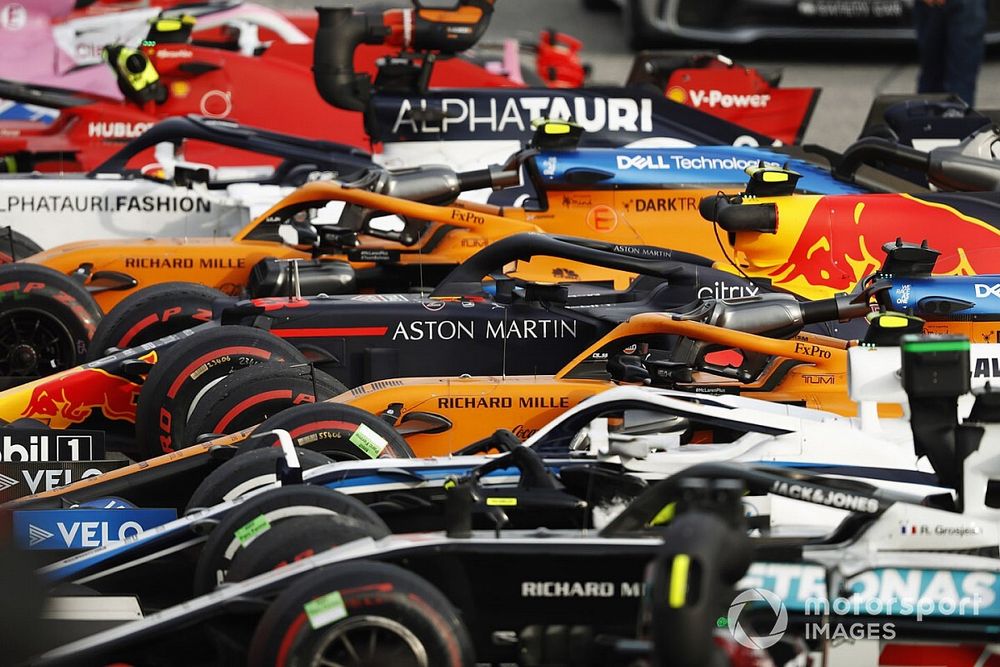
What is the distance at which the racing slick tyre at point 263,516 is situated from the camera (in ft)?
15.4

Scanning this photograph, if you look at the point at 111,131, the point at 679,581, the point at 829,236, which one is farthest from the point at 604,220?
the point at 679,581

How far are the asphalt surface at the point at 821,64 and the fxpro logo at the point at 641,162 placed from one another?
6289mm

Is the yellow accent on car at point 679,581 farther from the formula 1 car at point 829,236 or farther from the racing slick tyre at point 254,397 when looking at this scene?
the formula 1 car at point 829,236

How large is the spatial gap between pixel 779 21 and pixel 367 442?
1223 centimetres

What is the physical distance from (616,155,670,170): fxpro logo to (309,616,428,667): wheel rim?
229 inches

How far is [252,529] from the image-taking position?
185 inches

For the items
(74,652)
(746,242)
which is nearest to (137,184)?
(746,242)

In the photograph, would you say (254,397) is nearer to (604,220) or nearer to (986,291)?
(986,291)

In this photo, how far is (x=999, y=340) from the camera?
22.7 feet

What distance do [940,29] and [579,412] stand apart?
9.27 meters

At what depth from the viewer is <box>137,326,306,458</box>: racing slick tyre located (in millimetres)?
6910

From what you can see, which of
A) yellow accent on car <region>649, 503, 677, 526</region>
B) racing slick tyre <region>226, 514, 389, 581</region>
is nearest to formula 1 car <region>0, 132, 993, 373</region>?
racing slick tyre <region>226, 514, 389, 581</region>

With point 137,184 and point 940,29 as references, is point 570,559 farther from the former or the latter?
point 940,29

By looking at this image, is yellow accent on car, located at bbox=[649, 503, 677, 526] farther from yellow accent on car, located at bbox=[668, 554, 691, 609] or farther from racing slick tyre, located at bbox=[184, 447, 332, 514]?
racing slick tyre, located at bbox=[184, 447, 332, 514]
